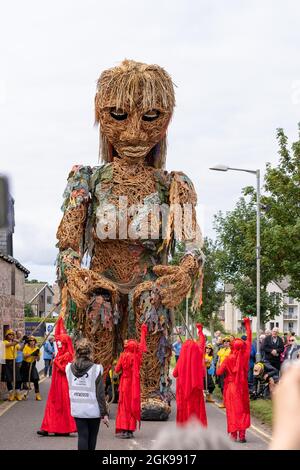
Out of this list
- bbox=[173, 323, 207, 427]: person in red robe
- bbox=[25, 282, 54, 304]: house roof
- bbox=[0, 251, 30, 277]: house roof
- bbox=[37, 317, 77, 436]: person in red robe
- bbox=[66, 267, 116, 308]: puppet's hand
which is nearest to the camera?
bbox=[173, 323, 207, 427]: person in red robe

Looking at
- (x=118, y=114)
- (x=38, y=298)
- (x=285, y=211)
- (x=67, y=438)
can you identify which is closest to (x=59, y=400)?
(x=67, y=438)

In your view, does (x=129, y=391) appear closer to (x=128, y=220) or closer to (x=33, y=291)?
(x=128, y=220)

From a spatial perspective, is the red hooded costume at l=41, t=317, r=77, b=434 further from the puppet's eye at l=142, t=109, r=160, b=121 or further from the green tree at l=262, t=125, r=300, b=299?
the green tree at l=262, t=125, r=300, b=299

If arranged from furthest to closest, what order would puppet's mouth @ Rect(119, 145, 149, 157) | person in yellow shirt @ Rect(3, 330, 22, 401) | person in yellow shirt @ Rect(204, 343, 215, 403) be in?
person in yellow shirt @ Rect(204, 343, 215, 403), person in yellow shirt @ Rect(3, 330, 22, 401), puppet's mouth @ Rect(119, 145, 149, 157)

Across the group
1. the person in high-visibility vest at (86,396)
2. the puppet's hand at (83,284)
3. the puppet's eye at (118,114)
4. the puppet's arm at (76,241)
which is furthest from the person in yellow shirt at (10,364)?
the person in high-visibility vest at (86,396)

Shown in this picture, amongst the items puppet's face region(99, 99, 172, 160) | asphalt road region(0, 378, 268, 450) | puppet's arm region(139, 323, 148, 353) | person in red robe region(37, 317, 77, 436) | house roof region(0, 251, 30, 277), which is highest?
puppet's face region(99, 99, 172, 160)

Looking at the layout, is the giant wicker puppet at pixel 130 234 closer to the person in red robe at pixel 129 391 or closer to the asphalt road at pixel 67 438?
the person in red robe at pixel 129 391

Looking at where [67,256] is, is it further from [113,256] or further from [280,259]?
[280,259]

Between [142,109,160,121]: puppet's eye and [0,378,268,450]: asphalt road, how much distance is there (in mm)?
3948

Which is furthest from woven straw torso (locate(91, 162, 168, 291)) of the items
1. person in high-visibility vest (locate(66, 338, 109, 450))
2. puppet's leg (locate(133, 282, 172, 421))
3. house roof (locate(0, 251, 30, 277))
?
house roof (locate(0, 251, 30, 277))

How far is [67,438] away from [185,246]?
115 inches

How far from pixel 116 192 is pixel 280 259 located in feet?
39.5

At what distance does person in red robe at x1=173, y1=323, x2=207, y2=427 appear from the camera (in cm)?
1048
